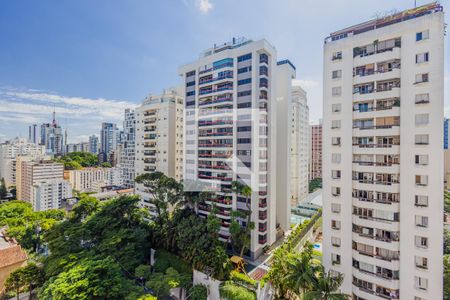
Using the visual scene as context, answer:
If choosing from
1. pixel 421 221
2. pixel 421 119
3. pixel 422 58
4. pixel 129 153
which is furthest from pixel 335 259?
pixel 129 153

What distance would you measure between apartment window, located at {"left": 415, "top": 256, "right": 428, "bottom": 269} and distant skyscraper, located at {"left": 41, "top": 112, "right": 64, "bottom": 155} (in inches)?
5802

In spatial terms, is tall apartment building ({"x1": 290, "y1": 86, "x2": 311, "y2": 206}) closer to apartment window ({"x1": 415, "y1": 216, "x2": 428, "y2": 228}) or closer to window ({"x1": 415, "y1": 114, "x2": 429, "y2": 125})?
apartment window ({"x1": 415, "y1": 216, "x2": 428, "y2": 228})

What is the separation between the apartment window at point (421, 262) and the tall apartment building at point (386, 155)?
5 cm

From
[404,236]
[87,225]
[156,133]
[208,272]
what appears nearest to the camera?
[404,236]

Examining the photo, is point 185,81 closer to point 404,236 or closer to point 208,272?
point 208,272

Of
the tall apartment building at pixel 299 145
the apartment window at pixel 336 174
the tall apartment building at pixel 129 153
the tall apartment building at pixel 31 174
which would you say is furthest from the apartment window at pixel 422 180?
the tall apartment building at pixel 31 174

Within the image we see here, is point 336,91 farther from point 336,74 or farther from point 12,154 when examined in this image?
point 12,154

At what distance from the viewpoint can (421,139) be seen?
1457 centimetres

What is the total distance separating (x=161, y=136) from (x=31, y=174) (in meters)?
46.9

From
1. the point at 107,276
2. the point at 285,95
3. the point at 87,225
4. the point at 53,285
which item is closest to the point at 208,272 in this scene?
the point at 107,276

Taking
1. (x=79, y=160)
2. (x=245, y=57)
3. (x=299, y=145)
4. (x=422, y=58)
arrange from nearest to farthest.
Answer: (x=422, y=58) < (x=245, y=57) < (x=299, y=145) < (x=79, y=160)

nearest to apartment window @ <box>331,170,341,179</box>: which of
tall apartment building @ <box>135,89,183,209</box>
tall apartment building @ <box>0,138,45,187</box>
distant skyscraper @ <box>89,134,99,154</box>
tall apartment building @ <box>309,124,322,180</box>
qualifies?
tall apartment building @ <box>135,89,183,209</box>

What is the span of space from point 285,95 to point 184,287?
27501 mm

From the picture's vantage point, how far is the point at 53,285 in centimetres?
1577
